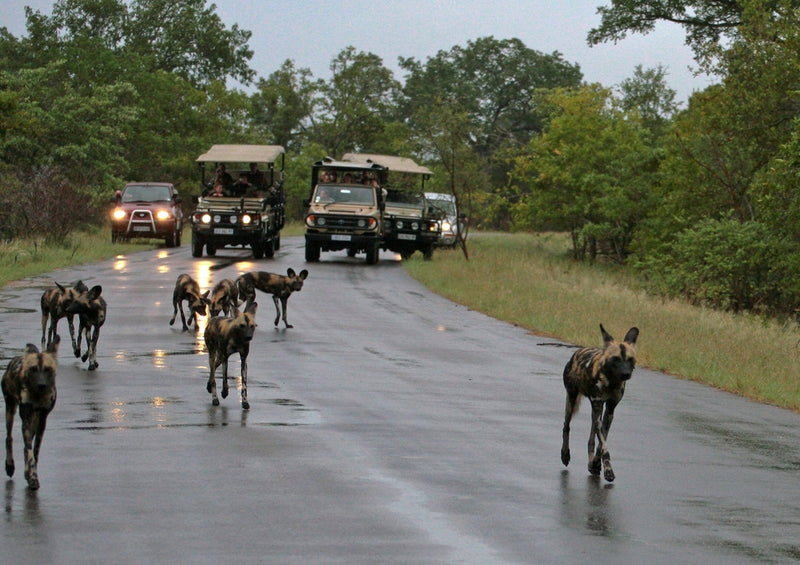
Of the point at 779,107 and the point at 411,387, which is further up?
the point at 779,107

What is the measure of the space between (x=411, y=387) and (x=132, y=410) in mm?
3622

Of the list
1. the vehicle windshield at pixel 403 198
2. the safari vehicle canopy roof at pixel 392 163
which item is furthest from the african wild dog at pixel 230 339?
the safari vehicle canopy roof at pixel 392 163

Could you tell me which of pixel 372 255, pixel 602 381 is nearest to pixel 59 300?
pixel 602 381

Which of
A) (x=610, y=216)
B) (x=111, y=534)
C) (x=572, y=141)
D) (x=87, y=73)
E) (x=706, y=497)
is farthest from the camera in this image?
(x=87, y=73)

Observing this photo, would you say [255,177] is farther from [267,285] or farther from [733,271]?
[267,285]

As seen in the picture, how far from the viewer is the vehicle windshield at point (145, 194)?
4338cm

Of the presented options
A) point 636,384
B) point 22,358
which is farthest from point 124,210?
point 22,358

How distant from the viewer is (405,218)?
1631 inches

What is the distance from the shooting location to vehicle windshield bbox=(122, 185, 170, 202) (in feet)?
142

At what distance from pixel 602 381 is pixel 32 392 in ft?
12.9

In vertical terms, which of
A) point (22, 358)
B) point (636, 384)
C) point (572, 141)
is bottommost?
point (636, 384)

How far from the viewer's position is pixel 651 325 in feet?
75.4

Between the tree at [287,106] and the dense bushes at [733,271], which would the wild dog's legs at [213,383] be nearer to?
the dense bushes at [733,271]

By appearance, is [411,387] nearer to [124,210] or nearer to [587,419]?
[587,419]
